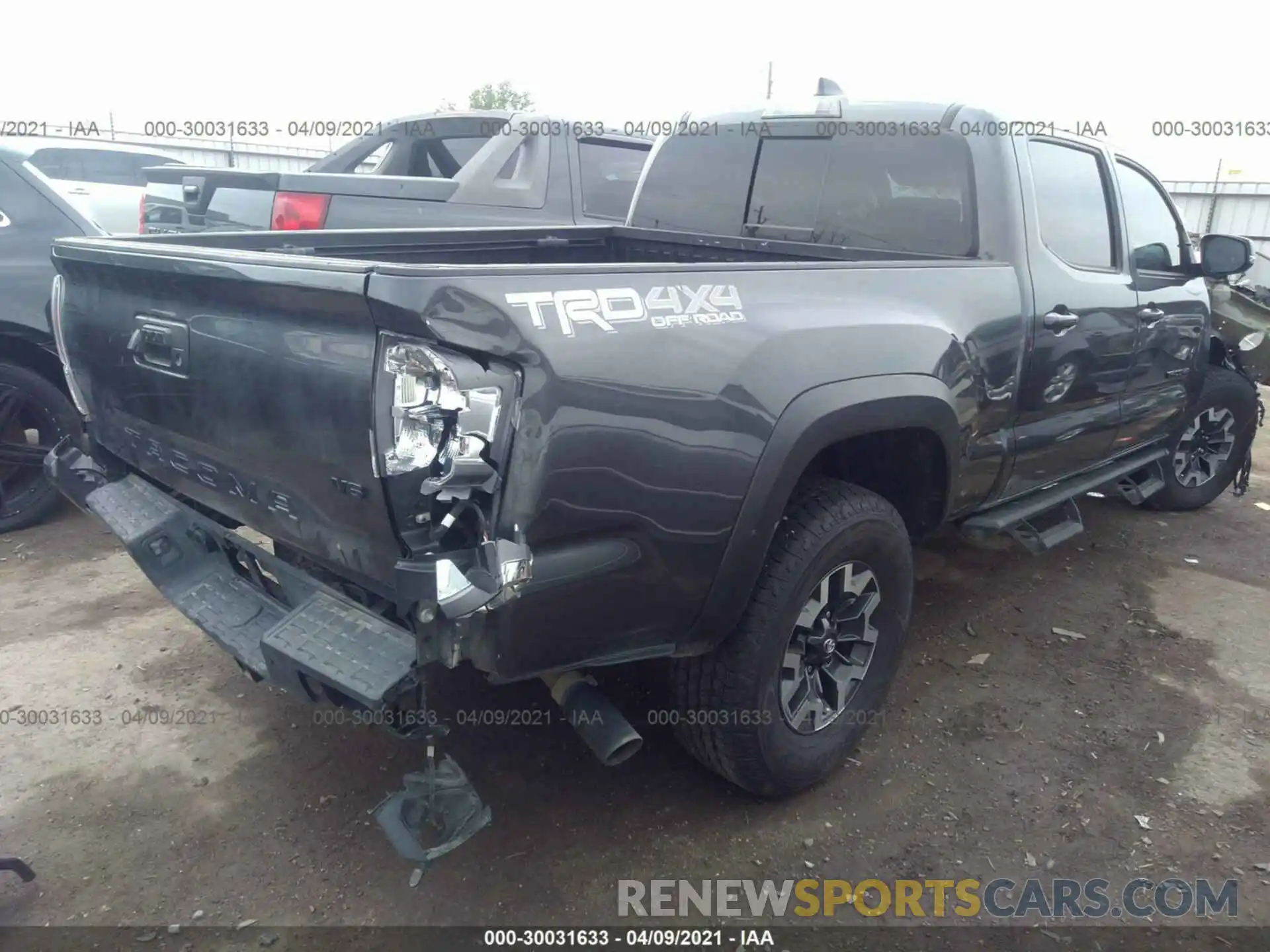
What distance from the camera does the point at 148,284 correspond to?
8.04 ft

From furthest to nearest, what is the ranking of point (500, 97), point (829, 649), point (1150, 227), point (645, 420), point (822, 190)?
point (500, 97) < point (1150, 227) < point (822, 190) < point (829, 649) < point (645, 420)

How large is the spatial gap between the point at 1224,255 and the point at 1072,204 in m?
1.23

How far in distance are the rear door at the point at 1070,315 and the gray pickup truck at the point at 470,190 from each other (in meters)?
2.95

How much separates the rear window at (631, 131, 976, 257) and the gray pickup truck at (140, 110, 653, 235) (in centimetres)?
173

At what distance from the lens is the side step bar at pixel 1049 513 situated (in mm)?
3484

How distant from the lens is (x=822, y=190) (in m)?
3.61

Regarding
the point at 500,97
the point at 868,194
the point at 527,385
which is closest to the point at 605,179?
the point at 868,194

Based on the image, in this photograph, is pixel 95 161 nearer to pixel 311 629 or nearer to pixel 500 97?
pixel 311 629

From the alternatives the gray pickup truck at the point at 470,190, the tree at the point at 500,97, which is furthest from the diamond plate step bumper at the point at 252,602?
the tree at the point at 500,97

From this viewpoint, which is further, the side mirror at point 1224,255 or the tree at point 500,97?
the tree at point 500,97

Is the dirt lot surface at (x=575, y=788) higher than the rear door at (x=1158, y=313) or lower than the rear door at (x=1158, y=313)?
lower

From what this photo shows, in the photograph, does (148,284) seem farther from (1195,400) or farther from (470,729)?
(1195,400)

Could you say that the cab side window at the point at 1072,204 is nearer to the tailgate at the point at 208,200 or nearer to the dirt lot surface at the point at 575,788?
the dirt lot surface at the point at 575,788

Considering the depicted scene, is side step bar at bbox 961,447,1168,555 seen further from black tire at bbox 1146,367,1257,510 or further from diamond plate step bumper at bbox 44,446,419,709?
diamond plate step bumper at bbox 44,446,419,709
